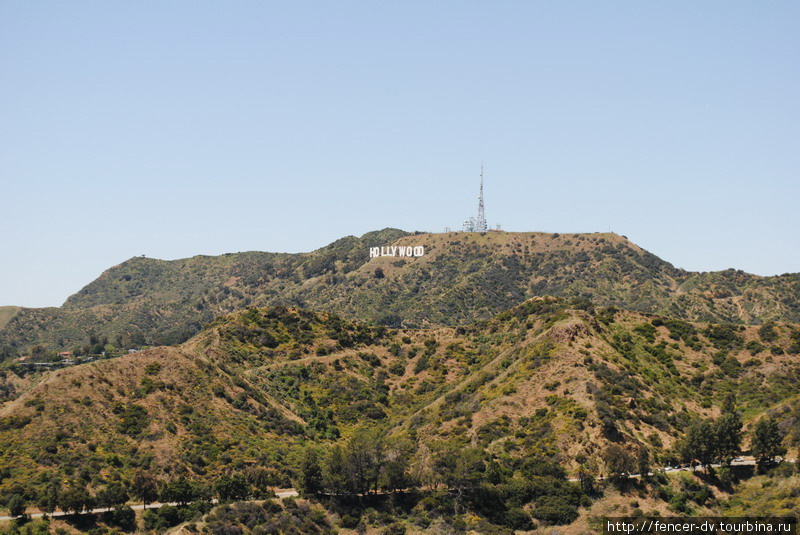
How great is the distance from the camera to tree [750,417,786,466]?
9388 centimetres

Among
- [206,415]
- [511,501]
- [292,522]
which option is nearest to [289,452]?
[206,415]

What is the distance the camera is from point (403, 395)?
468ft

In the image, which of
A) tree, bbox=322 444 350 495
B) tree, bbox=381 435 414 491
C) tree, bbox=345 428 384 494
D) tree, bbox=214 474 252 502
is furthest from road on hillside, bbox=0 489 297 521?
tree, bbox=381 435 414 491

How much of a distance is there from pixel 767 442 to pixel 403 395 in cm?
6564

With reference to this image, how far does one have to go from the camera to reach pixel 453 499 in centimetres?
9100

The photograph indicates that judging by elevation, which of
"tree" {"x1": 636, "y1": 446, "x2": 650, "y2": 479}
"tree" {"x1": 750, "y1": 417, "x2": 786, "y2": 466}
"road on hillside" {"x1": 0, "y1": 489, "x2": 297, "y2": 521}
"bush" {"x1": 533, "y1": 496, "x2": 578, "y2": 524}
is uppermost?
"tree" {"x1": 750, "y1": 417, "x2": 786, "y2": 466}

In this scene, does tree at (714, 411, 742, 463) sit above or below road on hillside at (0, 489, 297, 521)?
above

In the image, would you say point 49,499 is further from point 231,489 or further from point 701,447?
point 701,447

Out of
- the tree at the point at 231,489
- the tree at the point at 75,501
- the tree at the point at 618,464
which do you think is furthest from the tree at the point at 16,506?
the tree at the point at 618,464

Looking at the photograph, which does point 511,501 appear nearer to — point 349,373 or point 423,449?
point 423,449

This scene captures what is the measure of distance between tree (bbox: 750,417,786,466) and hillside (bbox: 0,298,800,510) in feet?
10.6

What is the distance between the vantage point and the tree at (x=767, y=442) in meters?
93.9

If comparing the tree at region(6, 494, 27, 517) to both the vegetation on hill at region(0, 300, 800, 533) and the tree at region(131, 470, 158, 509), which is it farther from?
the tree at region(131, 470, 158, 509)

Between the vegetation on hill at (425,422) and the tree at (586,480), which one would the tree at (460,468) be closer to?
the vegetation on hill at (425,422)
